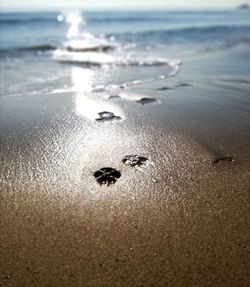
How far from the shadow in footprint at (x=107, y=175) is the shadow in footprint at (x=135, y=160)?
0.72 feet

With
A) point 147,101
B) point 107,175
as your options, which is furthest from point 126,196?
point 147,101

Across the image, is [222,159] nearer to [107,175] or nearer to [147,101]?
[107,175]

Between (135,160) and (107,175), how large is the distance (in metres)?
0.43

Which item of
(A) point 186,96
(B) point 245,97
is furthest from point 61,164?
(B) point 245,97

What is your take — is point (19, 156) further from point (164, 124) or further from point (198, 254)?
point (198, 254)

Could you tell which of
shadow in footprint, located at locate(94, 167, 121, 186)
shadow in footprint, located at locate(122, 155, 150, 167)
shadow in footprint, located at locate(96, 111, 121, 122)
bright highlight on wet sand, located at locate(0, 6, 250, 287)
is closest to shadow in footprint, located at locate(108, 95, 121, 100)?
bright highlight on wet sand, located at locate(0, 6, 250, 287)

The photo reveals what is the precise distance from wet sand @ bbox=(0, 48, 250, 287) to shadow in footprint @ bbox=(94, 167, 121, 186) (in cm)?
5

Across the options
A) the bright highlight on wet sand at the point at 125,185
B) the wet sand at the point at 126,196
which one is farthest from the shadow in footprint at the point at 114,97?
the wet sand at the point at 126,196

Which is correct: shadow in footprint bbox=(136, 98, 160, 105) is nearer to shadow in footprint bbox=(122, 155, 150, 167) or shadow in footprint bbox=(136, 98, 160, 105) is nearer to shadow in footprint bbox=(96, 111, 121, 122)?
shadow in footprint bbox=(96, 111, 121, 122)

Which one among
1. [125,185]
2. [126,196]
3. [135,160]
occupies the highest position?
[135,160]

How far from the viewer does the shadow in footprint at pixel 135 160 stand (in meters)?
3.83

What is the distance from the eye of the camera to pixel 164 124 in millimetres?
4977

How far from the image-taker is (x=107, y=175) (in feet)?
11.8

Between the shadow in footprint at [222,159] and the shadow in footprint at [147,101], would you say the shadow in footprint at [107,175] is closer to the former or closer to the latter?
the shadow in footprint at [222,159]
